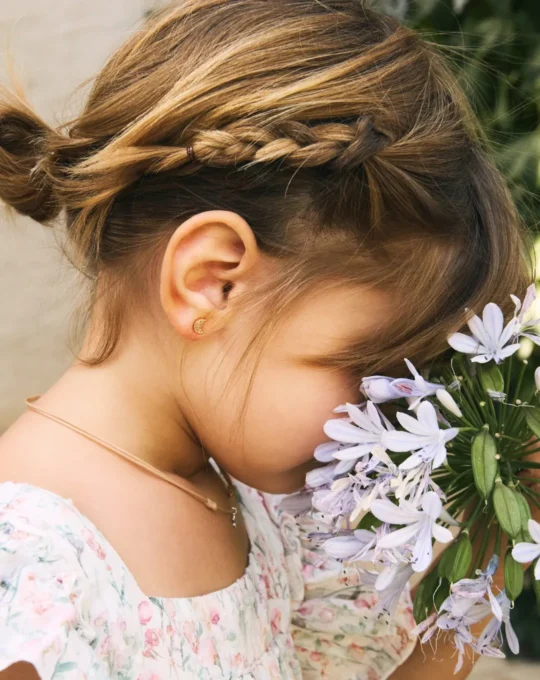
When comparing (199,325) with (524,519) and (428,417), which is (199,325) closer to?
(428,417)

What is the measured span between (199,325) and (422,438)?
28 cm

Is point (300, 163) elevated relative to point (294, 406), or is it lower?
elevated

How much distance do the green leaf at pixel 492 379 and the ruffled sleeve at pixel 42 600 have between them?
431mm

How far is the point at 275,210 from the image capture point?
895 mm

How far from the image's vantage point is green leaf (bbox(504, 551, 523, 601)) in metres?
0.77

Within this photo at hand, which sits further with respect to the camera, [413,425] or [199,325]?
[199,325]

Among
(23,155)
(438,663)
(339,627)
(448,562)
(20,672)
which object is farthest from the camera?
(339,627)

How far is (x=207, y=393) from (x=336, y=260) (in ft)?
0.69

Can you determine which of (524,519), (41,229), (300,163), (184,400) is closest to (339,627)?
(184,400)

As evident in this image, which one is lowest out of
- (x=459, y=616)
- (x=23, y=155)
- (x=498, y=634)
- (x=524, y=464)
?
(x=498, y=634)

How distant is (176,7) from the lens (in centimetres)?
99

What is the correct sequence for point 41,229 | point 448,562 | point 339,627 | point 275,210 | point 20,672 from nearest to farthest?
point 20,672 < point 448,562 < point 275,210 < point 339,627 < point 41,229

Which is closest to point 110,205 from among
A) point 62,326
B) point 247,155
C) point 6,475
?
point 247,155

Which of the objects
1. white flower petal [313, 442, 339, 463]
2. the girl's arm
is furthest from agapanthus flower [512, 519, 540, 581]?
the girl's arm
